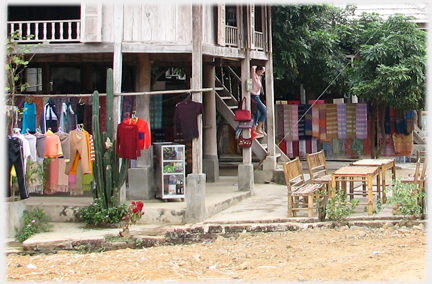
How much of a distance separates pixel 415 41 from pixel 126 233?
38.1 feet

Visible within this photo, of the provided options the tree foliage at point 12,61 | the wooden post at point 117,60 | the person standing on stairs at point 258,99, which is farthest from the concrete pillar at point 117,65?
the person standing on stairs at point 258,99

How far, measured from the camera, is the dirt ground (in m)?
7.98

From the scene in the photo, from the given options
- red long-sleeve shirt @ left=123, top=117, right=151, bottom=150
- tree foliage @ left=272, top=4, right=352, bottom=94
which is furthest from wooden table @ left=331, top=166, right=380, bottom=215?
tree foliage @ left=272, top=4, right=352, bottom=94

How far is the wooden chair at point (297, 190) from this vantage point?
1073cm

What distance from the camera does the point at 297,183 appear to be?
11.6m

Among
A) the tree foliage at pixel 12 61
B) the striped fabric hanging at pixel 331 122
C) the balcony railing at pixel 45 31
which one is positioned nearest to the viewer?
the tree foliage at pixel 12 61

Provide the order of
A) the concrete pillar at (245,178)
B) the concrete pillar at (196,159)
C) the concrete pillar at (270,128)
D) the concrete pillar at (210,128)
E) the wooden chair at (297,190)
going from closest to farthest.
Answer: the wooden chair at (297,190) < the concrete pillar at (196,159) < the concrete pillar at (245,178) < the concrete pillar at (210,128) < the concrete pillar at (270,128)

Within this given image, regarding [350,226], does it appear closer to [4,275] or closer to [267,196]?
[267,196]

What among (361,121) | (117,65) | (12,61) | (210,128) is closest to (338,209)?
(117,65)

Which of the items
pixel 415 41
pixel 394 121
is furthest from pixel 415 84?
pixel 394 121

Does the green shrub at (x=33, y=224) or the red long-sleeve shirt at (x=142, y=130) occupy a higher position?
the red long-sleeve shirt at (x=142, y=130)

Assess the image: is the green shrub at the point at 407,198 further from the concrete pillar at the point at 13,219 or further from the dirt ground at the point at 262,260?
the concrete pillar at the point at 13,219

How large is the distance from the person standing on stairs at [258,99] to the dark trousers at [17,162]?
6299mm

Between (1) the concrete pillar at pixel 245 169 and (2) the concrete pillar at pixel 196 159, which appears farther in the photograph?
(1) the concrete pillar at pixel 245 169
